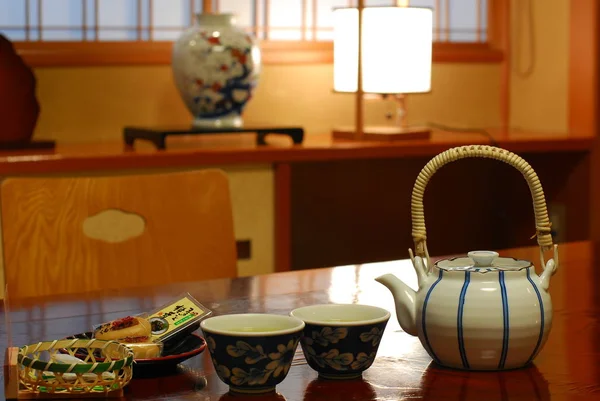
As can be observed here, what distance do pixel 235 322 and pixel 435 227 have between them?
2217 millimetres

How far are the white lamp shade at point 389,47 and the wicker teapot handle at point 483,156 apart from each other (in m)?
1.63

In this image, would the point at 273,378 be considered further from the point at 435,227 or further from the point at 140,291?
the point at 435,227

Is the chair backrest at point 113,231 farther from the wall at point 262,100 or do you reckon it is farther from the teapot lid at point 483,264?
the wall at point 262,100

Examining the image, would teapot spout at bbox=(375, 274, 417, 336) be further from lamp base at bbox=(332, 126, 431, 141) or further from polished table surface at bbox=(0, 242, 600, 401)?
lamp base at bbox=(332, 126, 431, 141)

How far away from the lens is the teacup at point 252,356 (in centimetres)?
82

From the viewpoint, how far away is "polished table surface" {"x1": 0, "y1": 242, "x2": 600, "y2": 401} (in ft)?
2.79

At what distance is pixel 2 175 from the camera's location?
82.3 inches

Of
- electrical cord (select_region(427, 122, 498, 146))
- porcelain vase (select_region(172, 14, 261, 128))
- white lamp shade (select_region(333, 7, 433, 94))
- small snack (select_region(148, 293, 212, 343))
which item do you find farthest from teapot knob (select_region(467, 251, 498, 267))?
electrical cord (select_region(427, 122, 498, 146))

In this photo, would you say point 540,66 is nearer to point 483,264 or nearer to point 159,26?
point 159,26

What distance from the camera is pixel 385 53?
8.36 feet

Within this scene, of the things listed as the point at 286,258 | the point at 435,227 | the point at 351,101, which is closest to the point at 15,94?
the point at 286,258

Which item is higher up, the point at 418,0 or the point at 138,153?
the point at 418,0

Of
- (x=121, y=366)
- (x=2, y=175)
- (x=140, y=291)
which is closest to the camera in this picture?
(x=121, y=366)

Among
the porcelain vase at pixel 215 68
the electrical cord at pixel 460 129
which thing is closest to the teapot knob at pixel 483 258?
the porcelain vase at pixel 215 68
